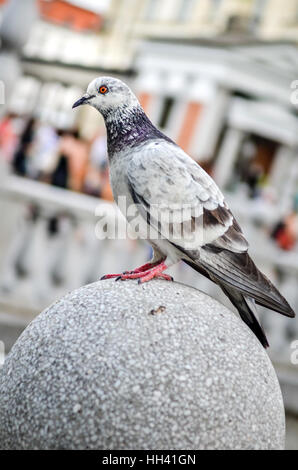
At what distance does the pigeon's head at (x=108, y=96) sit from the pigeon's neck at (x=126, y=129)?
0.03m

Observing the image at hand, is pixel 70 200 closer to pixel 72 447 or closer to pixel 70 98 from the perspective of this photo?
pixel 72 447

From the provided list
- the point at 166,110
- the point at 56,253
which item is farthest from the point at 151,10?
the point at 56,253

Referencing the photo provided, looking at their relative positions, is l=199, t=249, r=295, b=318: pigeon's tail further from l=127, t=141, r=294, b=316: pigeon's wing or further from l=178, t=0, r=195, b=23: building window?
l=178, t=0, r=195, b=23: building window

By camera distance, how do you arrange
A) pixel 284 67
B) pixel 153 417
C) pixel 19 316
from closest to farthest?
pixel 153 417 < pixel 19 316 < pixel 284 67

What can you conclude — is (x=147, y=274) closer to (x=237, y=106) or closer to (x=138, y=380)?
(x=138, y=380)

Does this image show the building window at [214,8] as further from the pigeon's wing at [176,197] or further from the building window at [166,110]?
the pigeon's wing at [176,197]

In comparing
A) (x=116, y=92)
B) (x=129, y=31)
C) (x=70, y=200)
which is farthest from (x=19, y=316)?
(x=129, y=31)

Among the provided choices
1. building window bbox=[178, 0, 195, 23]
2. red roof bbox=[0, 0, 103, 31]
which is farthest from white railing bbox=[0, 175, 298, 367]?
red roof bbox=[0, 0, 103, 31]

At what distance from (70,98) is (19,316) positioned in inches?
1106

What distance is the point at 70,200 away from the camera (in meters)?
7.97

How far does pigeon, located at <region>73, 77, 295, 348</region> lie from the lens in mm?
3525

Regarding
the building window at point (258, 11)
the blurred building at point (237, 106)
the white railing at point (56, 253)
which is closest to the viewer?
the white railing at point (56, 253)

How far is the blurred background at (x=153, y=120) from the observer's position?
26.6ft

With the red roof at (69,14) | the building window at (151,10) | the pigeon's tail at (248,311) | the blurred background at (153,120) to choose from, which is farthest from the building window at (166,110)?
the pigeon's tail at (248,311)
